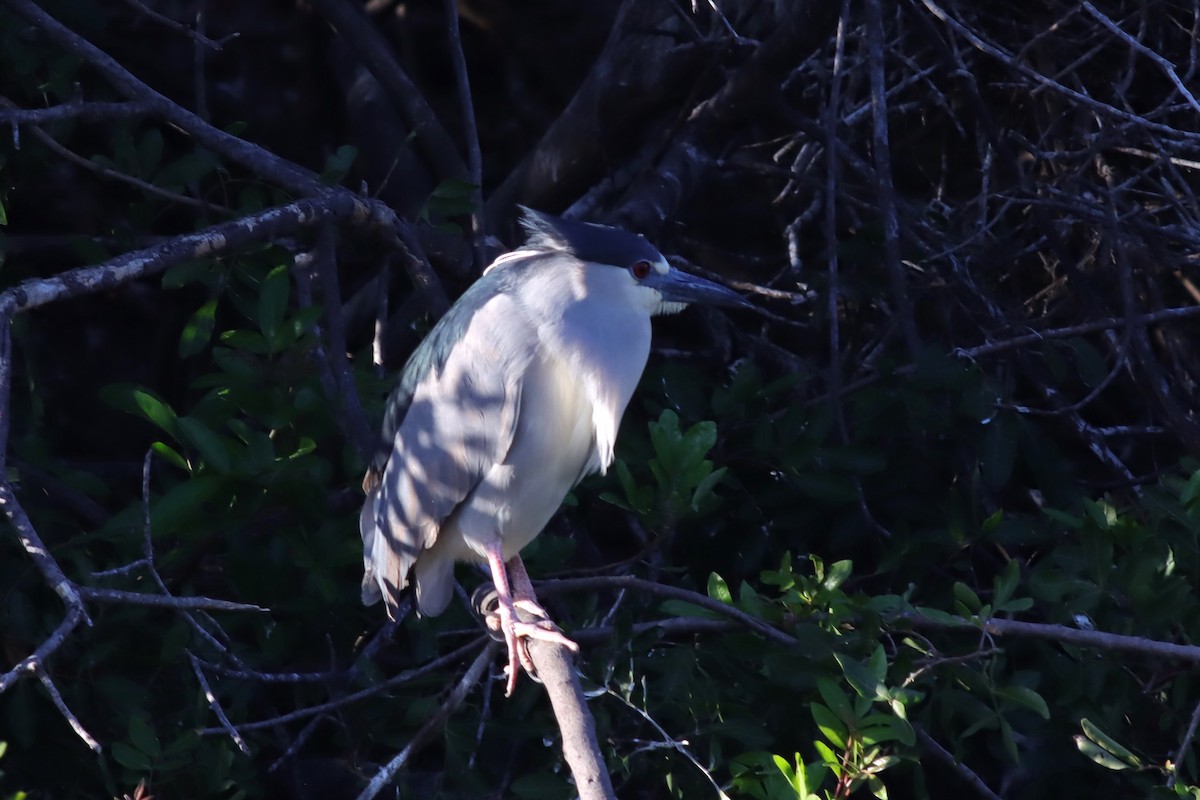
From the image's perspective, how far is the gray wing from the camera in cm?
237

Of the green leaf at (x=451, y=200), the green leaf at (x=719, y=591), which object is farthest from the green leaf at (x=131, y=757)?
the green leaf at (x=451, y=200)

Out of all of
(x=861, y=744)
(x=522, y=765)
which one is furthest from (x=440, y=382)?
(x=861, y=744)

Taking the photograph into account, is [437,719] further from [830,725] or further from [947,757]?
[947,757]

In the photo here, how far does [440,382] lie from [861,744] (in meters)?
1.05

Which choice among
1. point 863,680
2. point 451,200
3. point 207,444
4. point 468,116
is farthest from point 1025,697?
point 468,116

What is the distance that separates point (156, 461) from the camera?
3.17 metres

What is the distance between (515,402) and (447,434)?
15cm

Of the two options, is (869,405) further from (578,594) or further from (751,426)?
(578,594)

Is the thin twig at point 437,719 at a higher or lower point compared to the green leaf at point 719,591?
lower

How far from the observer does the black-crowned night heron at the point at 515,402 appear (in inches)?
93.2

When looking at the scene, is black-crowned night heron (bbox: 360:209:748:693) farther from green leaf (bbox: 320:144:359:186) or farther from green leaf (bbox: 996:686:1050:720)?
green leaf (bbox: 996:686:1050:720)

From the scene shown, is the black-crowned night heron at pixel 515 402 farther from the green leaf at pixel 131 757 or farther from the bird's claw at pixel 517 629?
the green leaf at pixel 131 757

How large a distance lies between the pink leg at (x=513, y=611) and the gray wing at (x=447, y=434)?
0.15m

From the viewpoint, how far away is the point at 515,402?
7.71 feet
